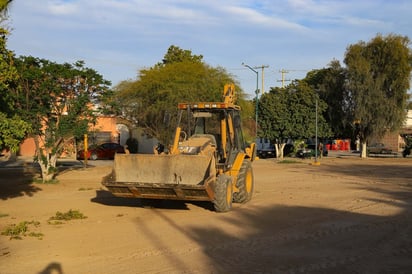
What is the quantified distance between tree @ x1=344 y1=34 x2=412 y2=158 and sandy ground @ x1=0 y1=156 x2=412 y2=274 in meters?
28.9

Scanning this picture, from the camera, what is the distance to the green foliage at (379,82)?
4491 centimetres

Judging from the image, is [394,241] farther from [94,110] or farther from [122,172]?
[94,110]

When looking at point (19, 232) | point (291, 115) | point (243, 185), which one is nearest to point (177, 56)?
point (291, 115)

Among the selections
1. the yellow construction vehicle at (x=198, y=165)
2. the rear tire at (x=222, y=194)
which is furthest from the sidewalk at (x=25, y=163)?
the rear tire at (x=222, y=194)

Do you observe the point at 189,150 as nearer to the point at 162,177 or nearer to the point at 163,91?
the point at 162,177

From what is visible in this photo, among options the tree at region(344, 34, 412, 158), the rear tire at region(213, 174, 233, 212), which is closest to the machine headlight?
the rear tire at region(213, 174, 233, 212)

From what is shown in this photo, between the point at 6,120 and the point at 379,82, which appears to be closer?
the point at 6,120

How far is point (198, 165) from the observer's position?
1302 centimetres

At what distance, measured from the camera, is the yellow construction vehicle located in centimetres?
1271

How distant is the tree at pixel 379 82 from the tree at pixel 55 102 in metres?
30.0

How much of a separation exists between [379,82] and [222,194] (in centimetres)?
3606

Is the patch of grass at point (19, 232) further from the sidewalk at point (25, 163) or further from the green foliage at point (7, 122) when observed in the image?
the sidewalk at point (25, 163)

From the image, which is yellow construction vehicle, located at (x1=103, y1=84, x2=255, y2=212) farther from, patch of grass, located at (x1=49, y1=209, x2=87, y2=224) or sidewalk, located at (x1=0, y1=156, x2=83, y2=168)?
sidewalk, located at (x1=0, y1=156, x2=83, y2=168)

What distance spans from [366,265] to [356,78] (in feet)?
130
